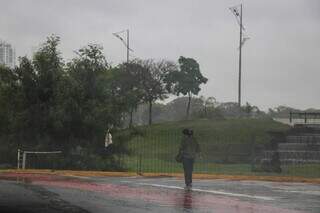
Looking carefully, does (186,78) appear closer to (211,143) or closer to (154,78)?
(154,78)

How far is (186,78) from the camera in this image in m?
63.7

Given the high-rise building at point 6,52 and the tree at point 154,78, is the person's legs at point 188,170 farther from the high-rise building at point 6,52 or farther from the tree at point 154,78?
the tree at point 154,78

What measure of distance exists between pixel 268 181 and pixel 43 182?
6.76 meters

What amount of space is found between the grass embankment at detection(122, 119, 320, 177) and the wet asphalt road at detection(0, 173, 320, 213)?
29.7 feet

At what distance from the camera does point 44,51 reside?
25.4 meters

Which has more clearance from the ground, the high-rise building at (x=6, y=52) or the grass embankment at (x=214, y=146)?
the high-rise building at (x=6, y=52)

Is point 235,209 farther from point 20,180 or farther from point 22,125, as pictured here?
point 22,125

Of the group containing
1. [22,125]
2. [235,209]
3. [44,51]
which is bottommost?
[235,209]

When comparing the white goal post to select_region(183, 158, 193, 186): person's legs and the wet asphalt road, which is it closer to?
the wet asphalt road

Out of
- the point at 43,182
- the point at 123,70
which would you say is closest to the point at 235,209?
the point at 43,182

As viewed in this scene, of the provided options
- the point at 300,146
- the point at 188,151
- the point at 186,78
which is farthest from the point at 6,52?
the point at 186,78

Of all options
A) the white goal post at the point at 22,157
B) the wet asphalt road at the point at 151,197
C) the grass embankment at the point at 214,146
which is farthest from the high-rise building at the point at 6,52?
the wet asphalt road at the point at 151,197

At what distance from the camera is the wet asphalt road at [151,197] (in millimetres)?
11805

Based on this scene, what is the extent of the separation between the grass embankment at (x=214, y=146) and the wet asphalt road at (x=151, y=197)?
29.7 feet
